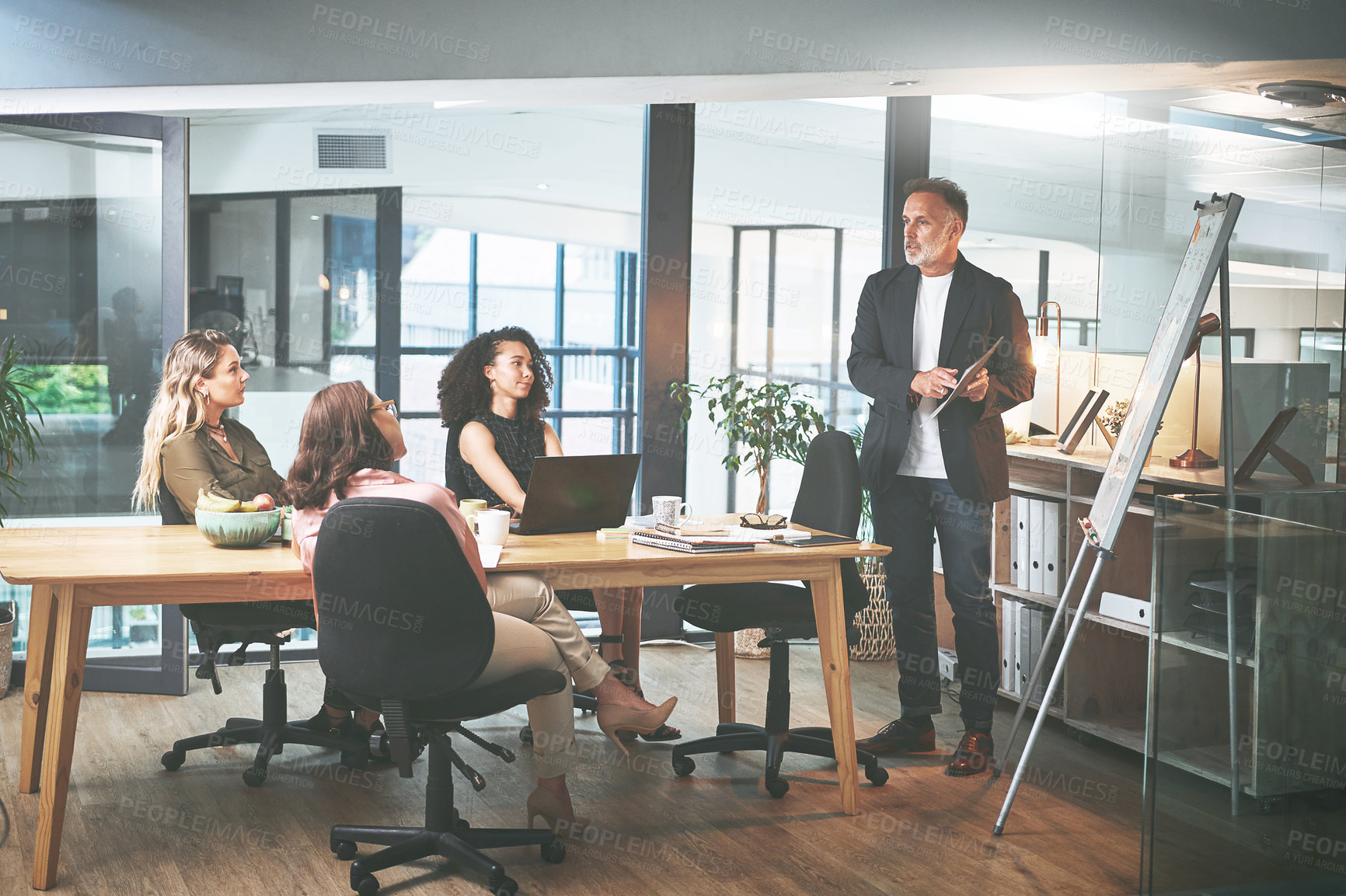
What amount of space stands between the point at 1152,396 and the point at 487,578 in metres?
1.86

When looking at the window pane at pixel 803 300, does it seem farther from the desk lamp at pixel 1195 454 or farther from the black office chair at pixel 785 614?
the desk lamp at pixel 1195 454

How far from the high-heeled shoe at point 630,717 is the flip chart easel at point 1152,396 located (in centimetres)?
97

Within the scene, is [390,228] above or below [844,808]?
above

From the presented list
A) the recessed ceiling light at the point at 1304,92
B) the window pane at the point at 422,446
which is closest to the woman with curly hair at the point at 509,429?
the window pane at the point at 422,446

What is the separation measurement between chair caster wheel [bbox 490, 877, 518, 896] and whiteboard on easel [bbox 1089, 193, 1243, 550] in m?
1.78

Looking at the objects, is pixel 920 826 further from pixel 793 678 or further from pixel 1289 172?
pixel 1289 172

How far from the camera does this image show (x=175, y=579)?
9.43 feet

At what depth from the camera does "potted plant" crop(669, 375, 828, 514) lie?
5039 mm

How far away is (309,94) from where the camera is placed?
3.69 metres

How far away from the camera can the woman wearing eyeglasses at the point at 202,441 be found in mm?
3637

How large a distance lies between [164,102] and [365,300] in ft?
4.51

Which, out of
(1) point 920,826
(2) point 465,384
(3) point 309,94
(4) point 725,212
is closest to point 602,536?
(2) point 465,384

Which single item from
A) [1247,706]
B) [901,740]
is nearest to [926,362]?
[901,740]

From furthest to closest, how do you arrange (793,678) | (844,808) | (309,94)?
(793,678) → (309,94) → (844,808)
